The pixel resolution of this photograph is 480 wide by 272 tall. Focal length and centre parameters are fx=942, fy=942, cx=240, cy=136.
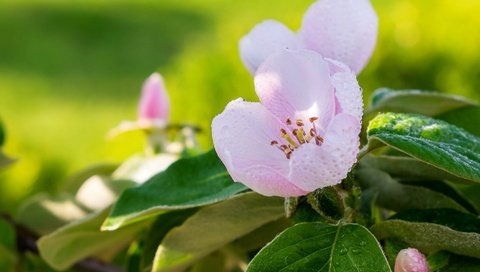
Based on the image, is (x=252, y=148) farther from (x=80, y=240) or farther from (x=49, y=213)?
(x=49, y=213)

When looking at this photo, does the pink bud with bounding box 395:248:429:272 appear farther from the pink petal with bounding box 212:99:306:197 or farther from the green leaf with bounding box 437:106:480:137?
the green leaf with bounding box 437:106:480:137

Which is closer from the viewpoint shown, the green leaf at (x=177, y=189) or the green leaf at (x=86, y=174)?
the green leaf at (x=177, y=189)

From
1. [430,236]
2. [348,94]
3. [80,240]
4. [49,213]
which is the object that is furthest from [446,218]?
[49,213]

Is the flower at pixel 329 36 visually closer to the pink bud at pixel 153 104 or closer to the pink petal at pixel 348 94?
the pink petal at pixel 348 94

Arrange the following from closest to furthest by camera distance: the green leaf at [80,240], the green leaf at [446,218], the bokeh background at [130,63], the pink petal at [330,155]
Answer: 1. the pink petal at [330,155]
2. the green leaf at [446,218]
3. the green leaf at [80,240]
4. the bokeh background at [130,63]

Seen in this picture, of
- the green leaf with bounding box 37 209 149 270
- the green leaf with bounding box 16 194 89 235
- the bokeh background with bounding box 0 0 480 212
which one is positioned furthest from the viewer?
the bokeh background with bounding box 0 0 480 212

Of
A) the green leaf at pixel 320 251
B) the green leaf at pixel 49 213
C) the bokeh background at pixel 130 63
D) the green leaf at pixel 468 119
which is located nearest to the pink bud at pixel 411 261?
the green leaf at pixel 320 251

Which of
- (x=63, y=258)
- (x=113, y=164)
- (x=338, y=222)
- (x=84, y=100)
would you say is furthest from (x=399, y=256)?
(x=84, y=100)

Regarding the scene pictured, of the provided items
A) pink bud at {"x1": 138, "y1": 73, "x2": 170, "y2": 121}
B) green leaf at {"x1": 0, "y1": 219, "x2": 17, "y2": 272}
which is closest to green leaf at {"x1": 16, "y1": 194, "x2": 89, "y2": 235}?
green leaf at {"x1": 0, "y1": 219, "x2": 17, "y2": 272}
